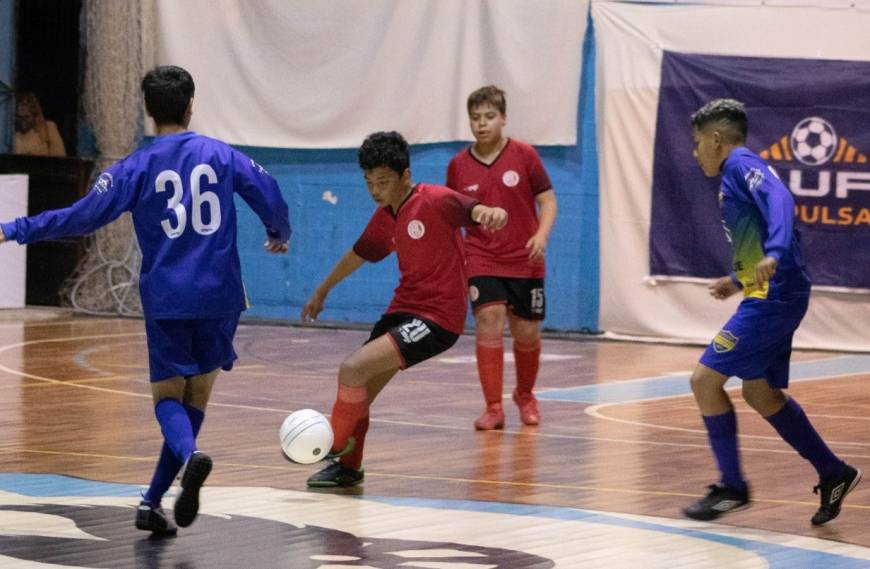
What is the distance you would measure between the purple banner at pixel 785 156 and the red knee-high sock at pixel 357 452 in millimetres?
8120

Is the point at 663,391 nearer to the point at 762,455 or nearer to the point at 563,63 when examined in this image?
the point at 762,455

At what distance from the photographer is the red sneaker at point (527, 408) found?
1025 cm

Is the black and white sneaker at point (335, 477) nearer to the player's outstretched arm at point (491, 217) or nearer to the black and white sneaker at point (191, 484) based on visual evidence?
the player's outstretched arm at point (491, 217)

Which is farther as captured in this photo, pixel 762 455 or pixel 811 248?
pixel 811 248

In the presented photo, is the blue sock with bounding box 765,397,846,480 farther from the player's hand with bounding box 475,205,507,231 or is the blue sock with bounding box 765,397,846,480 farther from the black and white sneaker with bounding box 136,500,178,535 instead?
the black and white sneaker with bounding box 136,500,178,535

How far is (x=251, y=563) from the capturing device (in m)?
6.07

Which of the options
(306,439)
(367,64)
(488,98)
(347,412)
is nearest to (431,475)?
(347,412)

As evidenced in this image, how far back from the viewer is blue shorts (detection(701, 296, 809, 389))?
700cm

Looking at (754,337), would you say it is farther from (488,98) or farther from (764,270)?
(488,98)

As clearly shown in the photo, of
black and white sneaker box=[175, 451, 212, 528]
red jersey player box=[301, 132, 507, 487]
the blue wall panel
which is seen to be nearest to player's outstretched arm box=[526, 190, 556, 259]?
red jersey player box=[301, 132, 507, 487]

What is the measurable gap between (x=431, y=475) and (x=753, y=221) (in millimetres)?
2081

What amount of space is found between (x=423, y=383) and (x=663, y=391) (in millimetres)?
1667

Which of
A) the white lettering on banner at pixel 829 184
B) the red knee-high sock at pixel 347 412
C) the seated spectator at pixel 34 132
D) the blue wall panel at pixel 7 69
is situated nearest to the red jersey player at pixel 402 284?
the red knee-high sock at pixel 347 412

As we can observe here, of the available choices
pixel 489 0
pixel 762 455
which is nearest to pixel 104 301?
pixel 489 0
